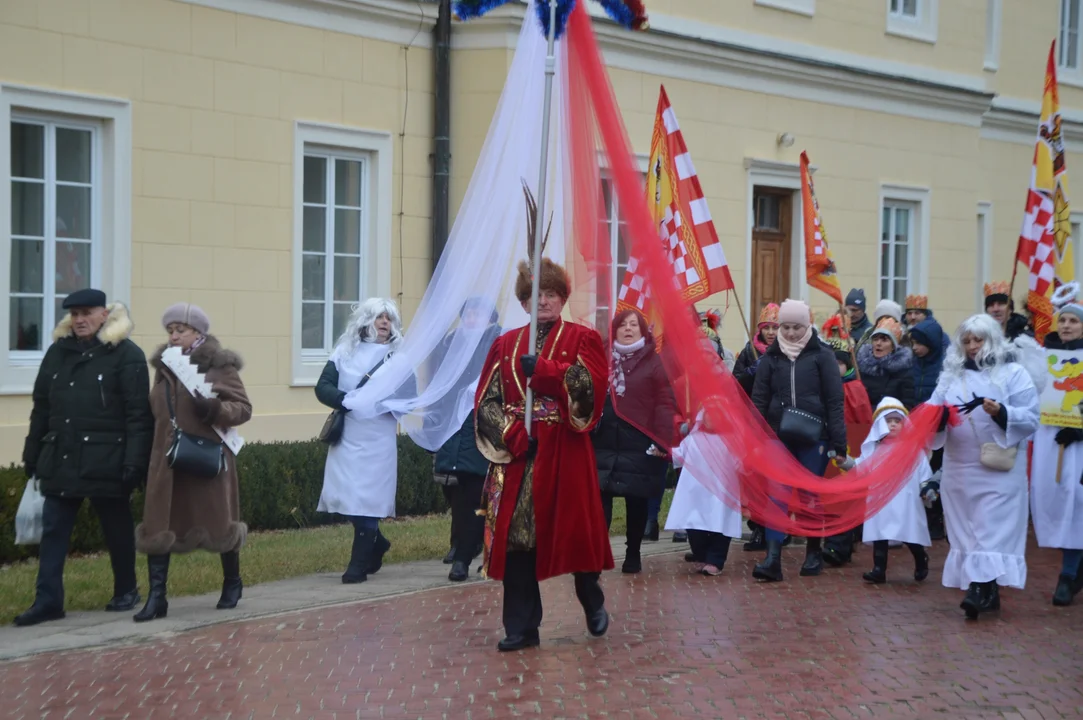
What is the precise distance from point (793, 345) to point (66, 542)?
202 inches

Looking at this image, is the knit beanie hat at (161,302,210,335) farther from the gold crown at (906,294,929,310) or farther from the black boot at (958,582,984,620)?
the gold crown at (906,294,929,310)

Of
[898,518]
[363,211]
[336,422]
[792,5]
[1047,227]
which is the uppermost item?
[792,5]

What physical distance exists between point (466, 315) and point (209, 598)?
2.73 metres

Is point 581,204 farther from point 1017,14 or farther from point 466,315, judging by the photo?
point 1017,14

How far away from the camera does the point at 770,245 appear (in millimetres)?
19812

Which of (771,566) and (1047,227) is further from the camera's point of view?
(1047,227)

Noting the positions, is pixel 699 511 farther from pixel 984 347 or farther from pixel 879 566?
pixel 984 347

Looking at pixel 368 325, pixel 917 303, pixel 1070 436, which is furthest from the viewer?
pixel 917 303

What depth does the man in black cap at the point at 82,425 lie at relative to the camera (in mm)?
8883

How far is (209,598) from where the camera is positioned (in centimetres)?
972

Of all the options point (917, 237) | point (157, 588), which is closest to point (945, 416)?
point (157, 588)

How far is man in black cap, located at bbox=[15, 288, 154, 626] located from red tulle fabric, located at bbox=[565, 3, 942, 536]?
289 centimetres

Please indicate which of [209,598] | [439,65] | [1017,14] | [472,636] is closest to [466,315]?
[472,636]

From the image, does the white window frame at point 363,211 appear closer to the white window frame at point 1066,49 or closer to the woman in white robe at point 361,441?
the woman in white robe at point 361,441
